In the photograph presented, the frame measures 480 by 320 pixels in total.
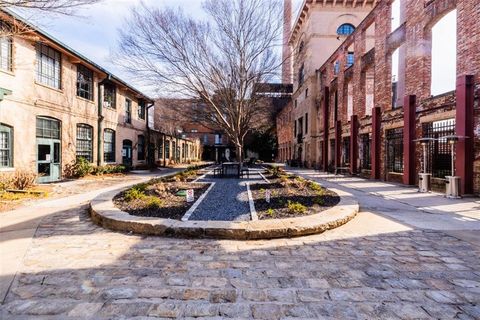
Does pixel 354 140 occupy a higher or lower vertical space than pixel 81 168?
higher

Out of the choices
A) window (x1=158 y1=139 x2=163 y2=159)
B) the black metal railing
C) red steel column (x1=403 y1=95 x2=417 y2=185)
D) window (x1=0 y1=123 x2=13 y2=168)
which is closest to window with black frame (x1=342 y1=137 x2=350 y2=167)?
red steel column (x1=403 y1=95 x2=417 y2=185)

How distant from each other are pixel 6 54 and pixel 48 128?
341cm

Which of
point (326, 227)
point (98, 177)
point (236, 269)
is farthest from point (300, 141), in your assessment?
point (236, 269)

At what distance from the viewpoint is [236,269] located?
341 cm

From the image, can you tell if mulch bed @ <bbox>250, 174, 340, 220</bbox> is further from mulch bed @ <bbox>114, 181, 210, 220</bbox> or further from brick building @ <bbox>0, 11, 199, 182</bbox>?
brick building @ <bbox>0, 11, 199, 182</bbox>

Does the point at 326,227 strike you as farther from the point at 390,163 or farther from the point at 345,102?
the point at 345,102

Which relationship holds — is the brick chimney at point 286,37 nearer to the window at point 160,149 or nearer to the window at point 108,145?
the window at point 108,145

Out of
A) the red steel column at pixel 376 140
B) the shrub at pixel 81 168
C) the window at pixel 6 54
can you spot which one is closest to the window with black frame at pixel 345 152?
the red steel column at pixel 376 140

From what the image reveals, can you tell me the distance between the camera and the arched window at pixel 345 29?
27.2m

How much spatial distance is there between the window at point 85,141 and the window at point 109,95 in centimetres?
232

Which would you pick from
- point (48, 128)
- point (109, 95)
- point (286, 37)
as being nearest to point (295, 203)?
point (48, 128)

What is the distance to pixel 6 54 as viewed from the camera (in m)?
10.5

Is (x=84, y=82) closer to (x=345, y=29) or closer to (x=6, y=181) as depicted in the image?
(x=6, y=181)

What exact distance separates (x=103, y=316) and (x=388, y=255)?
136 inches
